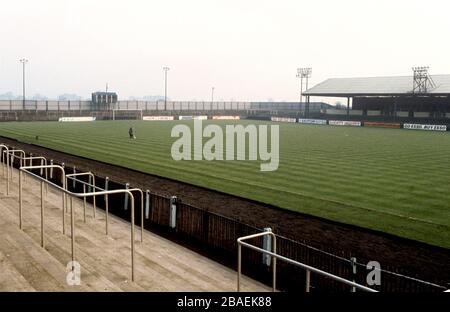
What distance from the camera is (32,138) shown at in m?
45.1

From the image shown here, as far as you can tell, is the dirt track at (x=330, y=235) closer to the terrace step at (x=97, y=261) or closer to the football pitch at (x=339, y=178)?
the football pitch at (x=339, y=178)

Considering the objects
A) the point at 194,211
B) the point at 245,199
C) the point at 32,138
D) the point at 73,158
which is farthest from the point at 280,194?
the point at 32,138

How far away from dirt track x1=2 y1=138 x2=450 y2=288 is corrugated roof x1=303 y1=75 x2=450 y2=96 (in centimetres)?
6705

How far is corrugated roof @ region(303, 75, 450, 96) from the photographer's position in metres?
80.0

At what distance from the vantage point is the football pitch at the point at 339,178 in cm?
1695

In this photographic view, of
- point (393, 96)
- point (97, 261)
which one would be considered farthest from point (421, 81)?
point (97, 261)

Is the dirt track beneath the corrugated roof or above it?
beneath

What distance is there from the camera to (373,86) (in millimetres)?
87750

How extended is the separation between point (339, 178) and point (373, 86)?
2703 inches

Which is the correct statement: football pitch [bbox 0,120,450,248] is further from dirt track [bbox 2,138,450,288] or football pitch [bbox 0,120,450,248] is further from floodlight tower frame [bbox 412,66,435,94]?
floodlight tower frame [bbox 412,66,435,94]

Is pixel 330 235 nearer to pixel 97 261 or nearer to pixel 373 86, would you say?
pixel 97 261

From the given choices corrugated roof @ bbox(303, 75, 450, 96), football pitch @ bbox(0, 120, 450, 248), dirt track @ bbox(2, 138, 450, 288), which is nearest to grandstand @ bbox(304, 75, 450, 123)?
corrugated roof @ bbox(303, 75, 450, 96)
